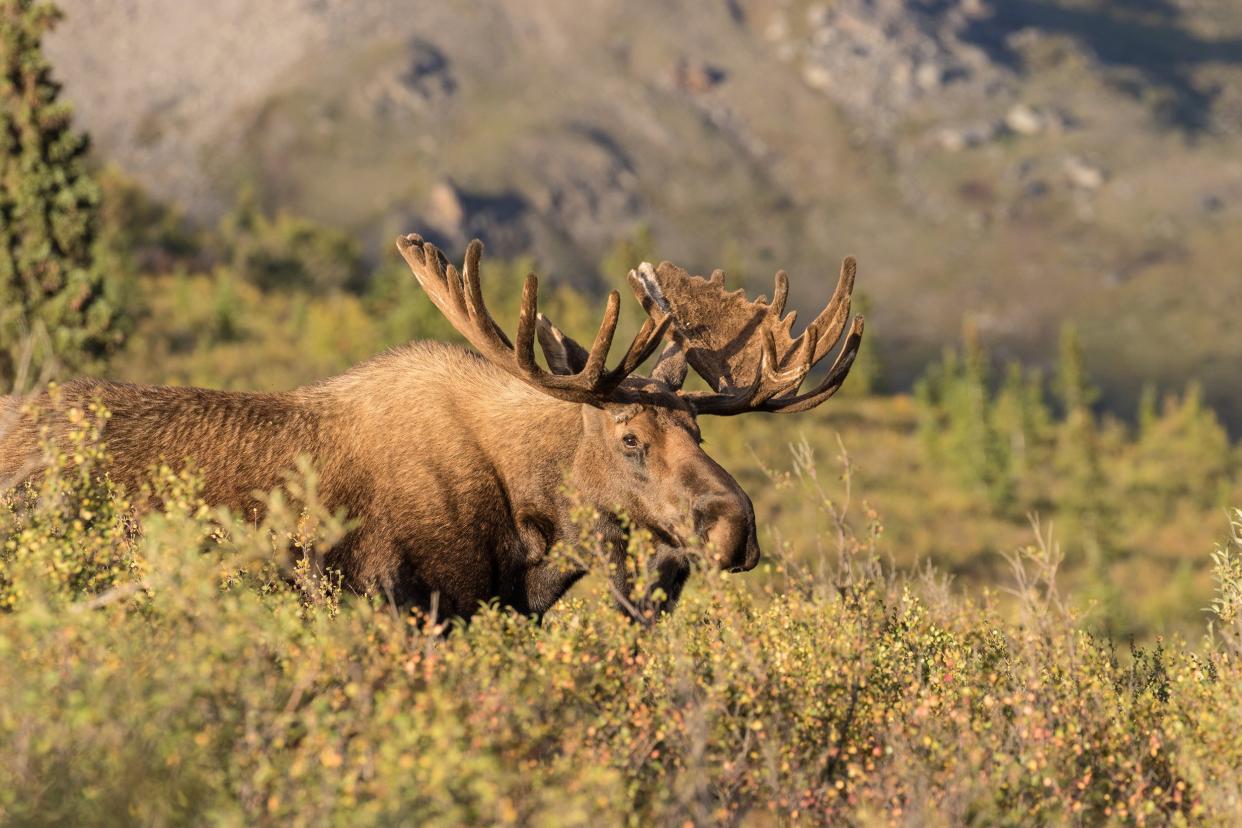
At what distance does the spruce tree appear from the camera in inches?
1072

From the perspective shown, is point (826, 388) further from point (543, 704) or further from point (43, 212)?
→ point (43, 212)

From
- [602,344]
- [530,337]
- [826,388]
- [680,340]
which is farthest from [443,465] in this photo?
[826,388]

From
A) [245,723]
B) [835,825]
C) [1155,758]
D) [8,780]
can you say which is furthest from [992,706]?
[8,780]

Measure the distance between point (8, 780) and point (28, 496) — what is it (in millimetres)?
3473

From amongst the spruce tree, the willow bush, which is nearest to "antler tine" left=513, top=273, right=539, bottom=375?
the willow bush

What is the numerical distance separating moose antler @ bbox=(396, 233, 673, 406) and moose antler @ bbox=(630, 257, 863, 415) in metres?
0.70

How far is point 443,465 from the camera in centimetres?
806

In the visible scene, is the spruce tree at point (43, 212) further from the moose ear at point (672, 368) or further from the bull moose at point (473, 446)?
the moose ear at point (672, 368)

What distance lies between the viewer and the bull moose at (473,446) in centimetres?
762

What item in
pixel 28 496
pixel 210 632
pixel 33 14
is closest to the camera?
pixel 210 632

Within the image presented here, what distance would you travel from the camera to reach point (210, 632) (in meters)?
4.38

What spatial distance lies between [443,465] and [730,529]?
184 centimetres

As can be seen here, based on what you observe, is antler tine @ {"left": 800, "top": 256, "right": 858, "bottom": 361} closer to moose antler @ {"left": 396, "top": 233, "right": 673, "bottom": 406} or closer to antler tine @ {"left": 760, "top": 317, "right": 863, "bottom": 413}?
antler tine @ {"left": 760, "top": 317, "right": 863, "bottom": 413}

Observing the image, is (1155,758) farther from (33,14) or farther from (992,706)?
(33,14)
